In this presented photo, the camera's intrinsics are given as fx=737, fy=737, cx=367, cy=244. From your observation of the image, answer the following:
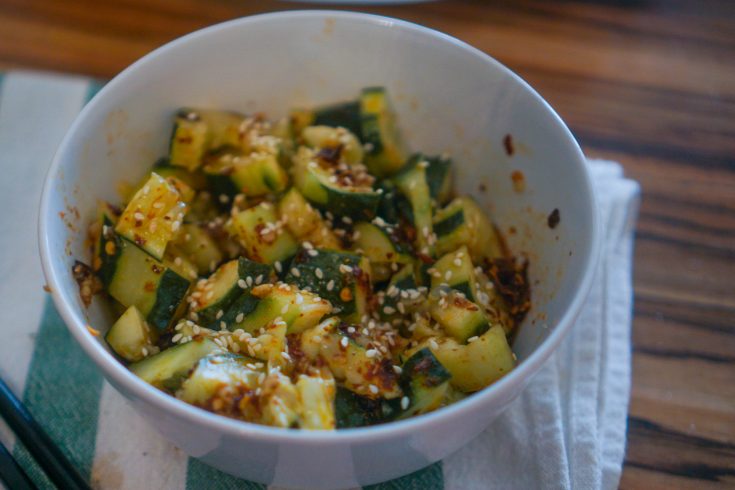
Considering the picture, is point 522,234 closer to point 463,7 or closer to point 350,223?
point 350,223

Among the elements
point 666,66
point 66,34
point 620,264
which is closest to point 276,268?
point 620,264

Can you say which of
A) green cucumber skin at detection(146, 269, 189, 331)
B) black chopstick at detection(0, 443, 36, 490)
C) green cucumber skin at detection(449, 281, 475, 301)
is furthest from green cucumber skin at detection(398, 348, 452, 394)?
black chopstick at detection(0, 443, 36, 490)

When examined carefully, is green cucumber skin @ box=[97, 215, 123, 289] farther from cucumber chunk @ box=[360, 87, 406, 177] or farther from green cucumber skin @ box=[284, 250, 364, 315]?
cucumber chunk @ box=[360, 87, 406, 177]

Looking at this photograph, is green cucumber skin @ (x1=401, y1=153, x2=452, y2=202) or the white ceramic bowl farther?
green cucumber skin @ (x1=401, y1=153, x2=452, y2=202)

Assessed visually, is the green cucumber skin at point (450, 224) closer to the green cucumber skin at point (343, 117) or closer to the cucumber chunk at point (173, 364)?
the green cucumber skin at point (343, 117)

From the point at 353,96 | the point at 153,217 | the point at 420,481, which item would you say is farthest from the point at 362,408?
A: the point at 353,96

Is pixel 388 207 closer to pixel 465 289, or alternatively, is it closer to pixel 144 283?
pixel 465 289
